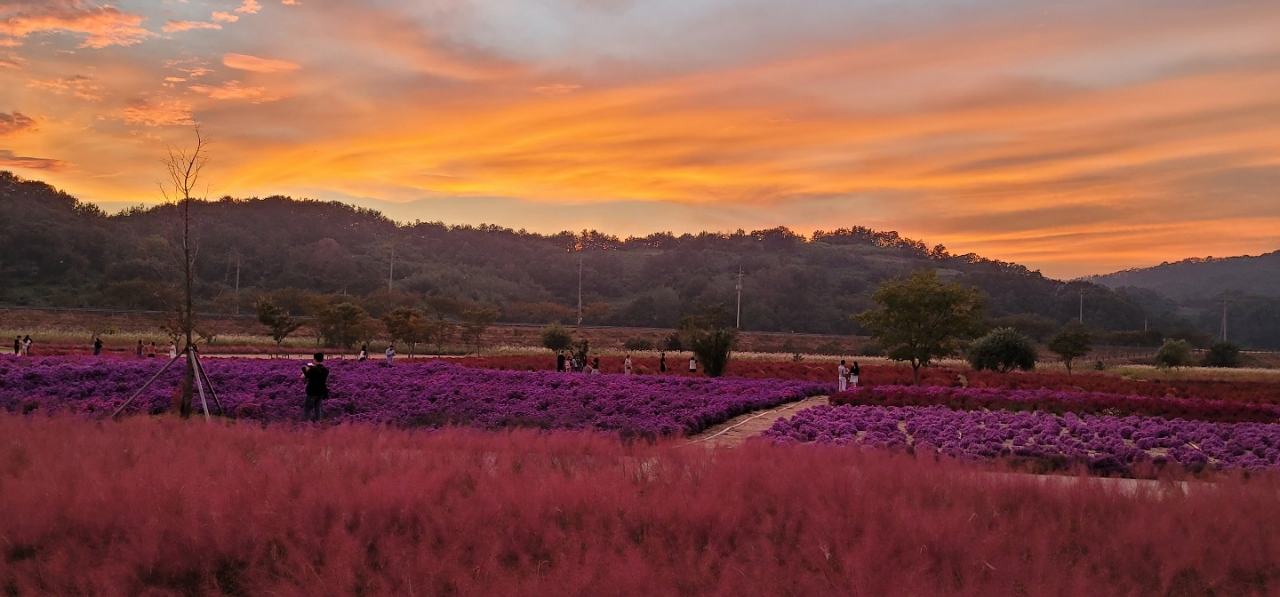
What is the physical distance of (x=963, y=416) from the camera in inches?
820

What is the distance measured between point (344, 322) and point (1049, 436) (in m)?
50.3

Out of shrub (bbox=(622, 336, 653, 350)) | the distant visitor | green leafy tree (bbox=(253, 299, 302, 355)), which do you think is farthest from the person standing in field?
shrub (bbox=(622, 336, 653, 350))

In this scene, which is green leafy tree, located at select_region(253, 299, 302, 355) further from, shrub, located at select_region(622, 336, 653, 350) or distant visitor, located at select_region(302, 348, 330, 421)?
distant visitor, located at select_region(302, 348, 330, 421)

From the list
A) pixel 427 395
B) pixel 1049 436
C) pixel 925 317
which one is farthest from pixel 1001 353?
pixel 427 395

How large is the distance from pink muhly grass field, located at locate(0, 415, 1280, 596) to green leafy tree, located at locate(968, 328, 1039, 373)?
107 feet

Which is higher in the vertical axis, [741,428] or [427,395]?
[427,395]

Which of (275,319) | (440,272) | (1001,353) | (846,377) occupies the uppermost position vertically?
(440,272)

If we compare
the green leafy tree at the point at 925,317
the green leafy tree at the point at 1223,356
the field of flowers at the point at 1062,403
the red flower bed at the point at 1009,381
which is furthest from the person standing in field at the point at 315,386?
the green leafy tree at the point at 1223,356

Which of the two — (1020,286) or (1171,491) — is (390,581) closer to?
(1171,491)

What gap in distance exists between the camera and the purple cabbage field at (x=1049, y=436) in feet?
49.9

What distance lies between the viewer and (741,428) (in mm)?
20141

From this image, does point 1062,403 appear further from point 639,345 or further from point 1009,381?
point 639,345

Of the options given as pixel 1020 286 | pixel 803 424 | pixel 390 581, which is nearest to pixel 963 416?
pixel 803 424

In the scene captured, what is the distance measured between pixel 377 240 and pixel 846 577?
180494 mm
